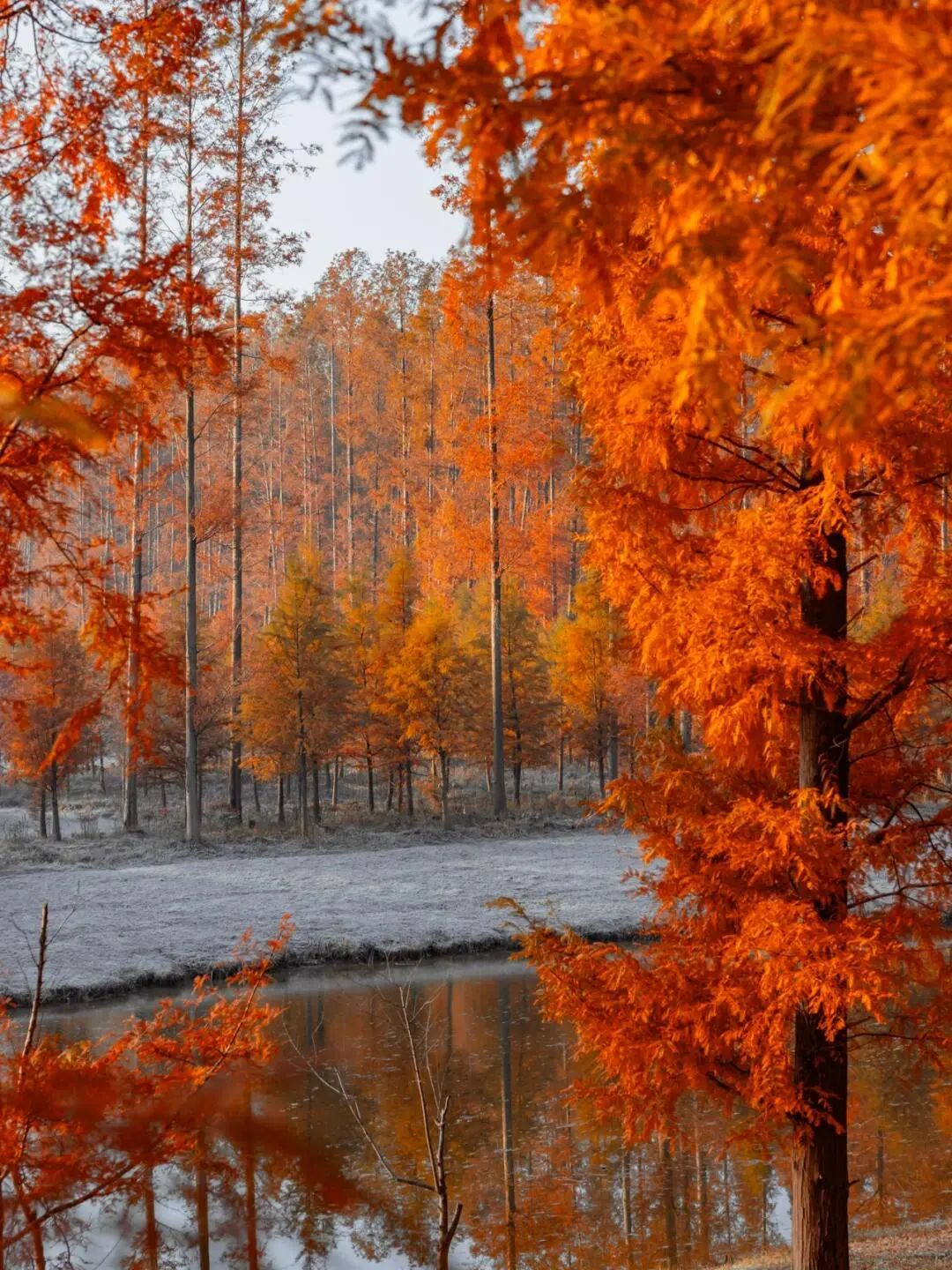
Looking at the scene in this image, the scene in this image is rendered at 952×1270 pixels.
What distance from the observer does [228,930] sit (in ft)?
55.9

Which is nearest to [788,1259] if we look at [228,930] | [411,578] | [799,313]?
[799,313]

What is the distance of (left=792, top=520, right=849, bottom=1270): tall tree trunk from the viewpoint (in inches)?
220

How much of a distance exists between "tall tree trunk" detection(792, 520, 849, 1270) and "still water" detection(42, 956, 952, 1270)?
4.53 feet

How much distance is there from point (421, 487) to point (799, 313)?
42.5 m

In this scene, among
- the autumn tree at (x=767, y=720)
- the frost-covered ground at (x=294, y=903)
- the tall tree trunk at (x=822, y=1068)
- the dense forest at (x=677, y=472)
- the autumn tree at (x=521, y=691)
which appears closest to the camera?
the dense forest at (x=677, y=472)

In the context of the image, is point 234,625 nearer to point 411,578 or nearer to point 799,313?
point 411,578

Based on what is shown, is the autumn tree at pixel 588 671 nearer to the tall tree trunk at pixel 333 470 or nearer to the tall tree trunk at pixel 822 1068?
the tall tree trunk at pixel 333 470

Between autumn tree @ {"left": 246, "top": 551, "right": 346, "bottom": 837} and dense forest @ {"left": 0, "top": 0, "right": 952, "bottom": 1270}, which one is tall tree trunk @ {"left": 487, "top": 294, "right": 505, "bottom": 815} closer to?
autumn tree @ {"left": 246, "top": 551, "right": 346, "bottom": 837}

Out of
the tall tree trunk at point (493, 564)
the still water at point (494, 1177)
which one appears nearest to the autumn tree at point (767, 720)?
the still water at point (494, 1177)

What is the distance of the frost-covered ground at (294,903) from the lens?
51.5 ft

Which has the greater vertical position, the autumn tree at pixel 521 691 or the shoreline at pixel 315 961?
the autumn tree at pixel 521 691

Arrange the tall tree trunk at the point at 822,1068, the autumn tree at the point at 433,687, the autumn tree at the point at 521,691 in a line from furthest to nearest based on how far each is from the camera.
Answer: the autumn tree at the point at 521,691
the autumn tree at the point at 433,687
the tall tree trunk at the point at 822,1068

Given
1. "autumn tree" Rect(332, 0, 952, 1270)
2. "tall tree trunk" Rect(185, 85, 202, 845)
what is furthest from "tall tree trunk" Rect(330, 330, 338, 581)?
"autumn tree" Rect(332, 0, 952, 1270)

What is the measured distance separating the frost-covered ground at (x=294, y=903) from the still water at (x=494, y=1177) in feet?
8.02
